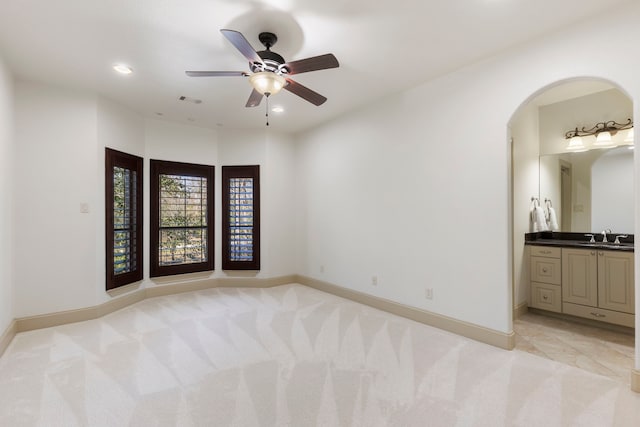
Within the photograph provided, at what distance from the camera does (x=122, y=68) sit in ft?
10.6

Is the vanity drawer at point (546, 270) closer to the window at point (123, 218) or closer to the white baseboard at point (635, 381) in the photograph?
the white baseboard at point (635, 381)

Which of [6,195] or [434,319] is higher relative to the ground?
[6,195]

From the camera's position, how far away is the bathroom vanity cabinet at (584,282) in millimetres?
3348

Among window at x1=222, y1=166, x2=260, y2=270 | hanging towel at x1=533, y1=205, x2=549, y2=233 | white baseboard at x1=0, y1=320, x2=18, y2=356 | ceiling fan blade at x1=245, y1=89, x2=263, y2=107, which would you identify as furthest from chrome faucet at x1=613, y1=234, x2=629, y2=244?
white baseboard at x1=0, y1=320, x2=18, y2=356

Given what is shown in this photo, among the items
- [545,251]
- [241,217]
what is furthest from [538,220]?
[241,217]

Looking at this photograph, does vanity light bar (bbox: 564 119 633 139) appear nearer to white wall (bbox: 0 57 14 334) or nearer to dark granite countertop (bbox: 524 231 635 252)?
dark granite countertop (bbox: 524 231 635 252)

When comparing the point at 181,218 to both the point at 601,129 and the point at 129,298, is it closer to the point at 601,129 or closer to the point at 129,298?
the point at 129,298

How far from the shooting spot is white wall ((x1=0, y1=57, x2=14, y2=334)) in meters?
3.04

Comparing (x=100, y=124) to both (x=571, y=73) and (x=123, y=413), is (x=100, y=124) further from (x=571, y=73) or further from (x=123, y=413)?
(x=571, y=73)

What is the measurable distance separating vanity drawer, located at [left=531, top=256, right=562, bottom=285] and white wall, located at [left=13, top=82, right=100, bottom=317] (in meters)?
5.63

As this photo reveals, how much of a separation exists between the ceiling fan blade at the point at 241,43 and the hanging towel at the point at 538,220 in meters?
3.94

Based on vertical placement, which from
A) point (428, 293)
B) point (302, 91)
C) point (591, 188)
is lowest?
point (428, 293)

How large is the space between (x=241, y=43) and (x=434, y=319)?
10.8 ft

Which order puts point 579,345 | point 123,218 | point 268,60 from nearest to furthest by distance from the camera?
point 268,60
point 579,345
point 123,218
